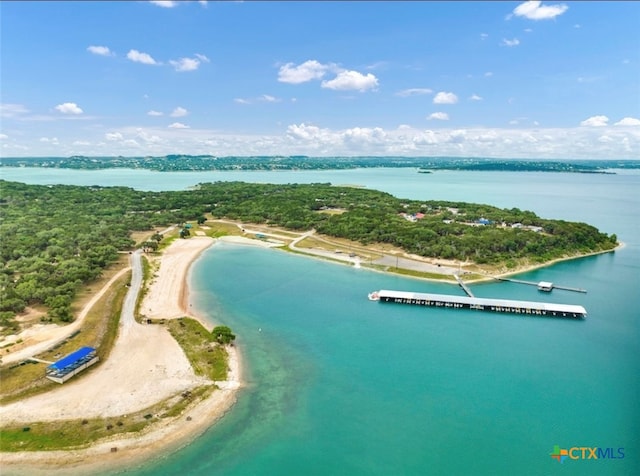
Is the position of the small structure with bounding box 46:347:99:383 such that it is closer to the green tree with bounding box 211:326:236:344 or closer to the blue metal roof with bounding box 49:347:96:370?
the blue metal roof with bounding box 49:347:96:370

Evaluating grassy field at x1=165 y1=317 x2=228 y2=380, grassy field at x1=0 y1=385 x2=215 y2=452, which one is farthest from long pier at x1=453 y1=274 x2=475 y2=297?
grassy field at x1=0 y1=385 x2=215 y2=452

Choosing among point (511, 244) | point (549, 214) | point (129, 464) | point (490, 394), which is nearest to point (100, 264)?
point (129, 464)

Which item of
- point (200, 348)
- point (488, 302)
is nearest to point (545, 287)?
point (488, 302)

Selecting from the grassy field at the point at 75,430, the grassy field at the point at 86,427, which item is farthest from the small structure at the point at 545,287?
the grassy field at the point at 75,430

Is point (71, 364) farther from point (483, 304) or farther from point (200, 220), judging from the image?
point (200, 220)

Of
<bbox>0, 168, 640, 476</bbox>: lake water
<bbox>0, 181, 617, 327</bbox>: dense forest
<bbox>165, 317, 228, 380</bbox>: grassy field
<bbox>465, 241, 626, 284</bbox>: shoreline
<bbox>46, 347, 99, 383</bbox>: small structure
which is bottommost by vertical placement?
<bbox>0, 168, 640, 476</bbox>: lake water

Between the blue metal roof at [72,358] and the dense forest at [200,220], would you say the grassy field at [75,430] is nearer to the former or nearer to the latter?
the blue metal roof at [72,358]
